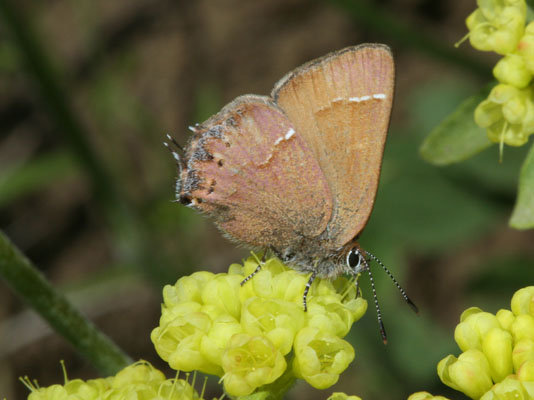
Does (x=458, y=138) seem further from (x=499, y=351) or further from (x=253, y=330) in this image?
(x=253, y=330)

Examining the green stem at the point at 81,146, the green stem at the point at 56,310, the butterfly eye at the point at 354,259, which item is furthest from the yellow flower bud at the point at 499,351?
the green stem at the point at 81,146

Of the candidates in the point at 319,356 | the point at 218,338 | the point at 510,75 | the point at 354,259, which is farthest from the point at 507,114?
the point at 218,338

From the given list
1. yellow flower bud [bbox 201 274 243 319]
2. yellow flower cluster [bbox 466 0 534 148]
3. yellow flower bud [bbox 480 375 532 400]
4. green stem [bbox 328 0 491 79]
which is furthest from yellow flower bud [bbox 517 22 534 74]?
green stem [bbox 328 0 491 79]

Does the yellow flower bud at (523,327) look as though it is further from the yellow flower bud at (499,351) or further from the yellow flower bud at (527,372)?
the yellow flower bud at (527,372)

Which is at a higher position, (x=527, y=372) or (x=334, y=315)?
(x=334, y=315)

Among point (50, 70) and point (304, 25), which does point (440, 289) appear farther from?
point (50, 70)

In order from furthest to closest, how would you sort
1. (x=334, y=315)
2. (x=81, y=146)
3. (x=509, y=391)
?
1. (x=81, y=146)
2. (x=334, y=315)
3. (x=509, y=391)
